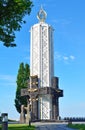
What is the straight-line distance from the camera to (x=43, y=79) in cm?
7731

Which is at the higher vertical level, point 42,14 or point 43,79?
point 42,14

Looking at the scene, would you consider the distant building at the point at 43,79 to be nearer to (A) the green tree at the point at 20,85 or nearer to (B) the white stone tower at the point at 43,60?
(B) the white stone tower at the point at 43,60

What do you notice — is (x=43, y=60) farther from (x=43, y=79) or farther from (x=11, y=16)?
(x=11, y=16)

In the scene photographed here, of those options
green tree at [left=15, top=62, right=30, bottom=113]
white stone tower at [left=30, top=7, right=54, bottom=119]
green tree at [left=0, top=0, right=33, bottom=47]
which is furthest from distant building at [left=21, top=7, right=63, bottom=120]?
green tree at [left=0, top=0, right=33, bottom=47]

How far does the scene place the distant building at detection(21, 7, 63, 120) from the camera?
7650 centimetres

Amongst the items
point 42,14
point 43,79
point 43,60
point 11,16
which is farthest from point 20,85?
point 11,16

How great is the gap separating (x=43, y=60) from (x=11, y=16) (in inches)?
2067

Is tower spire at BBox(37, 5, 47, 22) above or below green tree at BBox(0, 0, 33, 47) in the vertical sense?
above

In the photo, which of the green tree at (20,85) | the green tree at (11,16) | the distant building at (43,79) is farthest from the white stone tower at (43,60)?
the green tree at (11,16)

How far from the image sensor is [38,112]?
77250mm

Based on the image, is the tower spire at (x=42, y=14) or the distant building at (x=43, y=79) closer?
the distant building at (x=43, y=79)

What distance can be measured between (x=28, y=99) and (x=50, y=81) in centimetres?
659

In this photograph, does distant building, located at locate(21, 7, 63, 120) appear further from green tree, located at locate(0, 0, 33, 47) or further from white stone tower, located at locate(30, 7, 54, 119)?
green tree, located at locate(0, 0, 33, 47)

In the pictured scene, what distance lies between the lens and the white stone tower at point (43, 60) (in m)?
76.5
